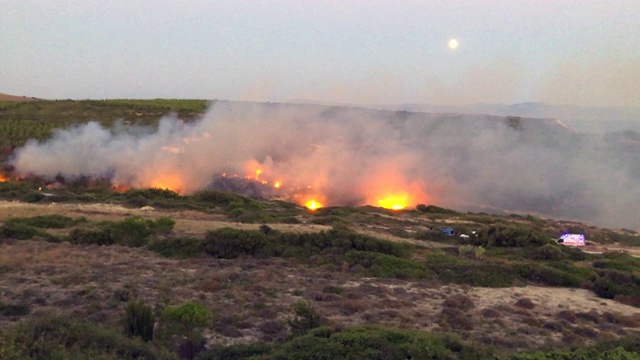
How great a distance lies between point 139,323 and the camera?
32.7 ft

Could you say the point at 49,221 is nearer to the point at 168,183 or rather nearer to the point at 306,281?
the point at 306,281

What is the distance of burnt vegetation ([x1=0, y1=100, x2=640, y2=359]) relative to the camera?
9.16m

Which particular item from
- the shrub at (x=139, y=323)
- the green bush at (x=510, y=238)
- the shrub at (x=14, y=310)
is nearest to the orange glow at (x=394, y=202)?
the green bush at (x=510, y=238)

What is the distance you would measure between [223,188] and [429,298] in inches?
1224

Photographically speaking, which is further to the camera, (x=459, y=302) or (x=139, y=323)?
(x=459, y=302)

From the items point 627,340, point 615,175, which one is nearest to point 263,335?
point 627,340

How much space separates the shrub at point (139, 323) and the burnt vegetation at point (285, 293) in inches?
0.9

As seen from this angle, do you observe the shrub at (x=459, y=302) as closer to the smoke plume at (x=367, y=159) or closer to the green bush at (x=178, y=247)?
the green bush at (x=178, y=247)

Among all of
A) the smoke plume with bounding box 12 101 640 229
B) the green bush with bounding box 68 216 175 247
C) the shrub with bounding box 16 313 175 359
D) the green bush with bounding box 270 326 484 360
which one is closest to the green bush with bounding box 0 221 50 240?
the green bush with bounding box 68 216 175 247

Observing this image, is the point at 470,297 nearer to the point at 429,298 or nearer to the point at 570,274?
the point at 429,298

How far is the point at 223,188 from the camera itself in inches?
1745

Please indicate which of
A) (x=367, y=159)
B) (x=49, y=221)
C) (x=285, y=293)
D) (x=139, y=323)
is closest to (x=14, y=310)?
(x=139, y=323)

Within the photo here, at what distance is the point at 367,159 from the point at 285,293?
1453 inches

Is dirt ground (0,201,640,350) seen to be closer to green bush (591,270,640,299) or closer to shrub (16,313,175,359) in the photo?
green bush (591,270,640,299)
